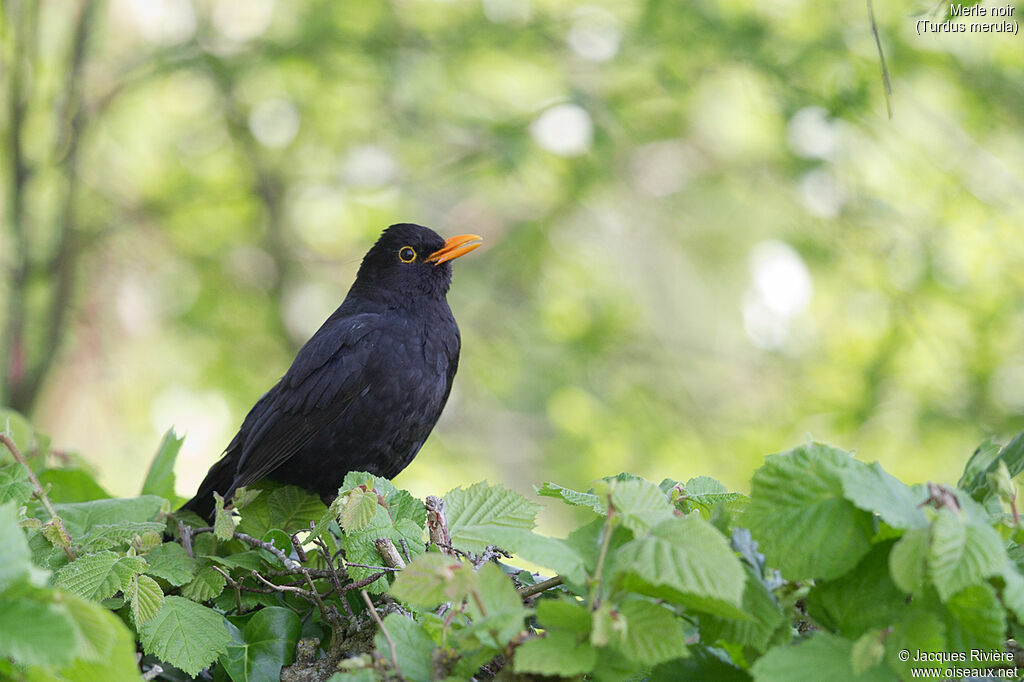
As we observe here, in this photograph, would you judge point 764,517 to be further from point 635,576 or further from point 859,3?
point 859,3

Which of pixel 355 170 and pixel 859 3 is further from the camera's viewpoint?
pixel 355 170

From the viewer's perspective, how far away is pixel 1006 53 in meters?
5.87

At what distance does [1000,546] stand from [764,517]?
0.92 feet

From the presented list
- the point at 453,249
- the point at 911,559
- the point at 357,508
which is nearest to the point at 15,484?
the point at 357,508

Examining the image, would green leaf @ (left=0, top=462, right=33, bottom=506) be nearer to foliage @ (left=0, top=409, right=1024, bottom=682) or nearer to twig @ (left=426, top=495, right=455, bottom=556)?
foliage @ (left=0, top=409, right=1024, bottom=682)

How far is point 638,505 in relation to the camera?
1207 mm

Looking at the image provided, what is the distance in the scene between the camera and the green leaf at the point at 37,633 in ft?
3.12

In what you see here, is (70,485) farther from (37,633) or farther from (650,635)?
(650,635)

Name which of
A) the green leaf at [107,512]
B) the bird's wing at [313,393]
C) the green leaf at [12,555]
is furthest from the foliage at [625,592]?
the bird's wing at [313,393]

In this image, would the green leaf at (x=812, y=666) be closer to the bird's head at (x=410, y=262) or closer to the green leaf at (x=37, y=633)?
the green leaf at (x=37, y=633)

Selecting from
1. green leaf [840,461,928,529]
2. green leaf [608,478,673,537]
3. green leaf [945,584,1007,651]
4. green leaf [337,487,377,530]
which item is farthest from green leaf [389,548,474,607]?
green leaf [945,584,1007,651]

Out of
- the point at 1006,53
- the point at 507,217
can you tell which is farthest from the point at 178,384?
the point at 1006,53

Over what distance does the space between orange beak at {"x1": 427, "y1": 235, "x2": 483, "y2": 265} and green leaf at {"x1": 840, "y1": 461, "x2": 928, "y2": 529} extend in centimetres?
248

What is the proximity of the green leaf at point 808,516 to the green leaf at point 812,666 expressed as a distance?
3.5 inches
